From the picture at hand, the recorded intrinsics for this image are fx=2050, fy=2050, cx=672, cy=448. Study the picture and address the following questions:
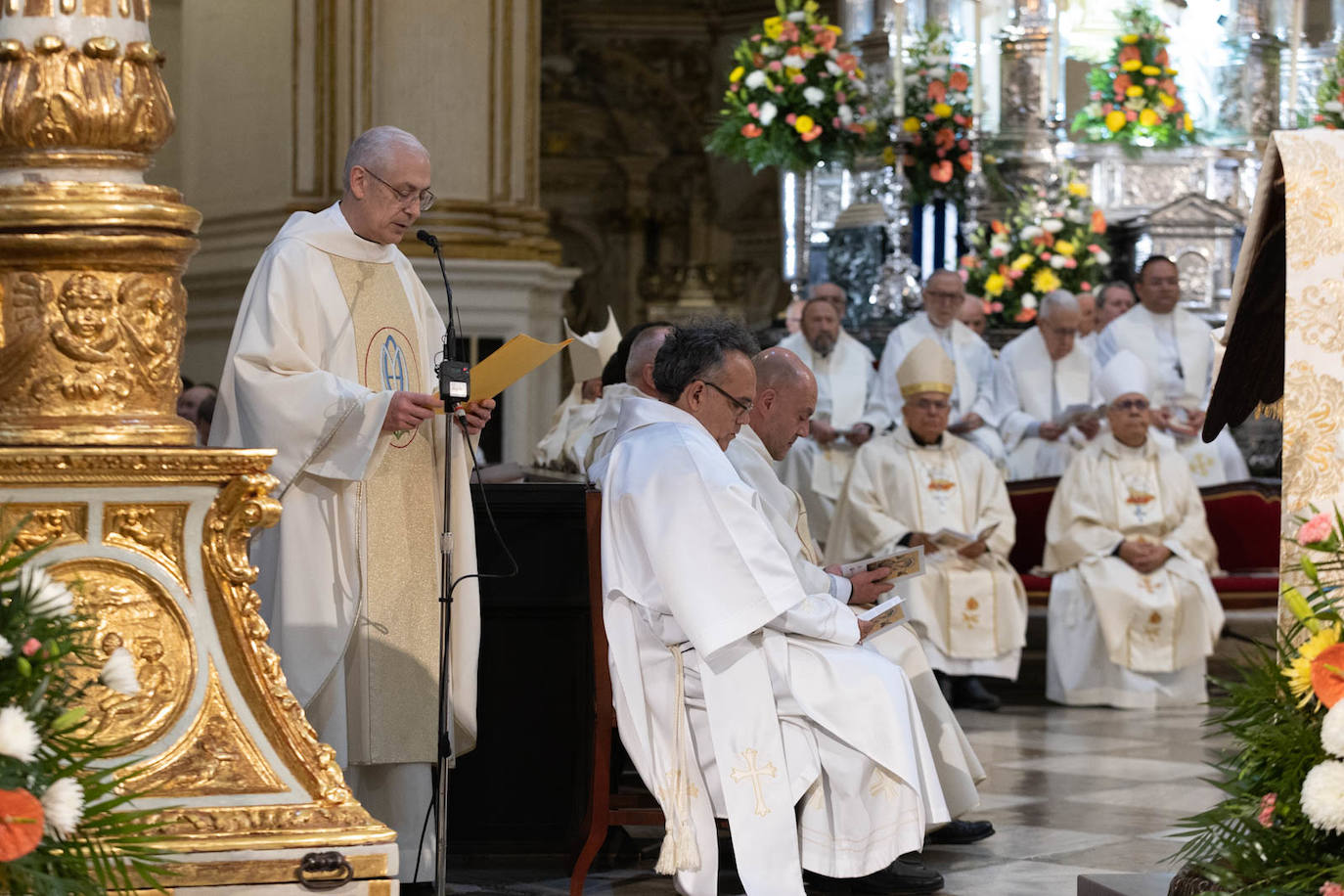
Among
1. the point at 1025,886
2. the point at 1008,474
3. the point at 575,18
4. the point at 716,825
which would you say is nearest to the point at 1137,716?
the point at 1008,474

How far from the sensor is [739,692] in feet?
15.7

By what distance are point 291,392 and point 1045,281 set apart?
7.39 meters

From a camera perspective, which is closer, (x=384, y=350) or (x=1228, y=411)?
(x=1228, y=411)

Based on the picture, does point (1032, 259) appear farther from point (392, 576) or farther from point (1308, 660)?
point (1308, 660)

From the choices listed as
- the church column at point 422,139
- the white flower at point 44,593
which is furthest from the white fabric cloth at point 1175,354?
the white flower at point 44,593

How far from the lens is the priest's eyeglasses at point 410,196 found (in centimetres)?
506

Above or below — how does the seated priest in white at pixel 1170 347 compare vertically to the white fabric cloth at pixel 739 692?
above

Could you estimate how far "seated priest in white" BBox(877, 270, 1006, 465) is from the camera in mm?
10586

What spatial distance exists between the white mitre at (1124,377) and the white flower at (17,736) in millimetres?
7593

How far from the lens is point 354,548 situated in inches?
202

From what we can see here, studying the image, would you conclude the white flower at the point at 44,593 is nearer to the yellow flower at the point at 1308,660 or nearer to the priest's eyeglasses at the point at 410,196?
the yellow flower at the point at 1308,660

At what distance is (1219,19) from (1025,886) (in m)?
9.35

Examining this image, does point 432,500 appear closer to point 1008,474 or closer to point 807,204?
point 1008,474

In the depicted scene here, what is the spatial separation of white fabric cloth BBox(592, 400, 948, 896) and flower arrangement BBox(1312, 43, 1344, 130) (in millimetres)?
7164
